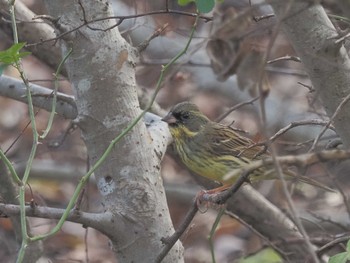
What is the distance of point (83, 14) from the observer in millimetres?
3885

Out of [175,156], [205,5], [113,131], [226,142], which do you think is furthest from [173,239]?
[175,156]

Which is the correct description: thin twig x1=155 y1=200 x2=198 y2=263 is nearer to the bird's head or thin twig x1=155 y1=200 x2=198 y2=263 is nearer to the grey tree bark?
the grey tree bark

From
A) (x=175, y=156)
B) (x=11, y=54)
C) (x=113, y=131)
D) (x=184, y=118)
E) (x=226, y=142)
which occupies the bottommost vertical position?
(x=175, y=156)

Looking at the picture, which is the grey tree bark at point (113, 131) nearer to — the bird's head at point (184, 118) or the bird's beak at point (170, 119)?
the bird's beak at point (170, 119)

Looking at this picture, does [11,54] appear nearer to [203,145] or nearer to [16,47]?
[16,47]

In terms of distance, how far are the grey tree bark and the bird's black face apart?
39.8 inches

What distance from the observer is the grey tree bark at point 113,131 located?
13.3ft

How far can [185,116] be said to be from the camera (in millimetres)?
5223

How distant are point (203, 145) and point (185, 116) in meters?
0.20

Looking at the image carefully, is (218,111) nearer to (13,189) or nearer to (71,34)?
(13,189)

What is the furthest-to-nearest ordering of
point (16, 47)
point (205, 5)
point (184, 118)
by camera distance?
point (184, 118) → point (205, 5) → point (16, 47)

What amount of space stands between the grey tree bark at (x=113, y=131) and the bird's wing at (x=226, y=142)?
1.23m

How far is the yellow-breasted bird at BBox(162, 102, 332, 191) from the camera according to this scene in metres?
5.11

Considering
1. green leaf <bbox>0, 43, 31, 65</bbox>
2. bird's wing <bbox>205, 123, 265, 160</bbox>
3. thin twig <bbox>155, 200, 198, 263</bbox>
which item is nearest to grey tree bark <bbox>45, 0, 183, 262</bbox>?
thin twig <bbox>155, 200, 198, 263</bbox>
